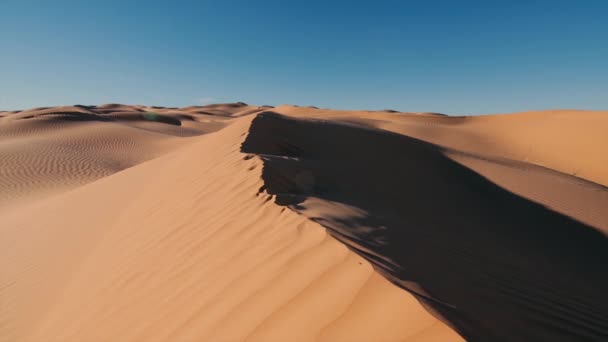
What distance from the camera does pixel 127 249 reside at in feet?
12.6

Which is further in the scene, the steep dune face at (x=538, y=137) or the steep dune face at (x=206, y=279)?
the steep dune face at (x=538, y=137)

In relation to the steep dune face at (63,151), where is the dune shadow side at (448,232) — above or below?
above

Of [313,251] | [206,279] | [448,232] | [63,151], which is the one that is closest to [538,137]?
A: [448,232]

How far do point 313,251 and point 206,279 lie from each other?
30.5 inches

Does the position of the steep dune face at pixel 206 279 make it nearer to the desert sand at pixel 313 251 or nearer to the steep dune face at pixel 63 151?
the desert sand at pixel 313 251

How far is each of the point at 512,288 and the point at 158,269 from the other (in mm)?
2582

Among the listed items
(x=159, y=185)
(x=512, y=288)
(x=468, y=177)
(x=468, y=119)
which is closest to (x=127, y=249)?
(x=159, y=185)

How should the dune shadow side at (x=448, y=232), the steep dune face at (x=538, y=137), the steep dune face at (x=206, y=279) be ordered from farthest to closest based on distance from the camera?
the steep dune face at (x=538, y=137), the dune shadow side at (x=448, y=232), the steep dune face at (x=206, y=279)

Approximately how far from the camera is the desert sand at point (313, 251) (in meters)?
1.78

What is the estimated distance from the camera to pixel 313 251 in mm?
2213

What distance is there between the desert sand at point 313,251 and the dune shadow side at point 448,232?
19mm

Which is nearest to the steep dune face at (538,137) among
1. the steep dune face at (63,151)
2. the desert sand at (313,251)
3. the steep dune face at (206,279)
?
the desert sand at (313,251)

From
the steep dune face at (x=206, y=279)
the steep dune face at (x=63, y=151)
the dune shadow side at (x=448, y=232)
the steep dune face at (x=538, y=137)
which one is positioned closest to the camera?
the steep dune face at (x=206, y=279)

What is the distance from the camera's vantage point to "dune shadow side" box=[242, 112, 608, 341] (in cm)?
188
